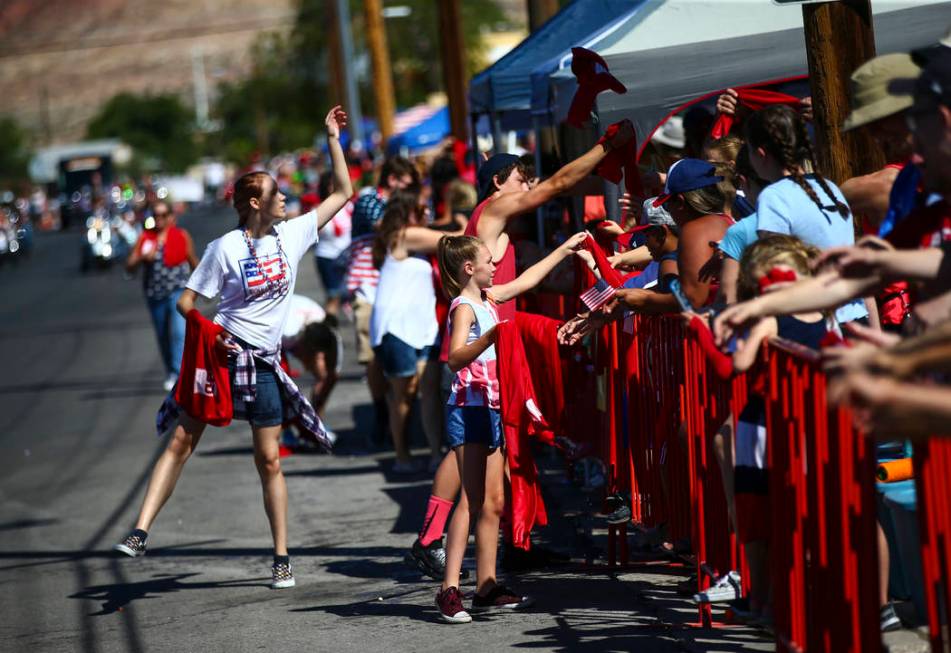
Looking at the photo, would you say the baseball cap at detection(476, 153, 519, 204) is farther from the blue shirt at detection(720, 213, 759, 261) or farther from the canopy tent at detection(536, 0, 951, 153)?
the blue shirt at detection(720, 213, 759, 261)

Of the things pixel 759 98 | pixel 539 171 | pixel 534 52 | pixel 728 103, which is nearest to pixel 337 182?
pixel 728 103

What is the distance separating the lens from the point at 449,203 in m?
11.6

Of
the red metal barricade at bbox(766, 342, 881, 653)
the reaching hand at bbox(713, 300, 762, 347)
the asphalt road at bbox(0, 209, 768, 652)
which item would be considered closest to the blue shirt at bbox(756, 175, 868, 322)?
the red metal barricade at bbox(766, 342, 881, 653)

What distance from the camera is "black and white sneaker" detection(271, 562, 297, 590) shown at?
7691 millimetres

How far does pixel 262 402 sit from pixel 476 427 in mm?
1480

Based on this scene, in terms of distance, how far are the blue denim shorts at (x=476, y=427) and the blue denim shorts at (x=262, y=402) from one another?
53.0 inches

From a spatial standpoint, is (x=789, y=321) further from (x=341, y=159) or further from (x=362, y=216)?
(x=362, y=216)

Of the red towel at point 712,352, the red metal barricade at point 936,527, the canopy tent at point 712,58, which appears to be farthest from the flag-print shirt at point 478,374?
the red metal barricade at point 936,527

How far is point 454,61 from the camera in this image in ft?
66.1

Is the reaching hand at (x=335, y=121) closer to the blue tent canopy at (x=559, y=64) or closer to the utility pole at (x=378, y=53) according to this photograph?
the blue tent canopy at (x=559, y=64)

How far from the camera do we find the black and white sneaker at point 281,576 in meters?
7.69

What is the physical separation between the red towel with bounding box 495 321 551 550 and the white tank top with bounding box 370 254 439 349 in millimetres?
3222

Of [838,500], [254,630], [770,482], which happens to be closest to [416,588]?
[254,630]

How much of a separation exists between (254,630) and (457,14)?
14.4m
